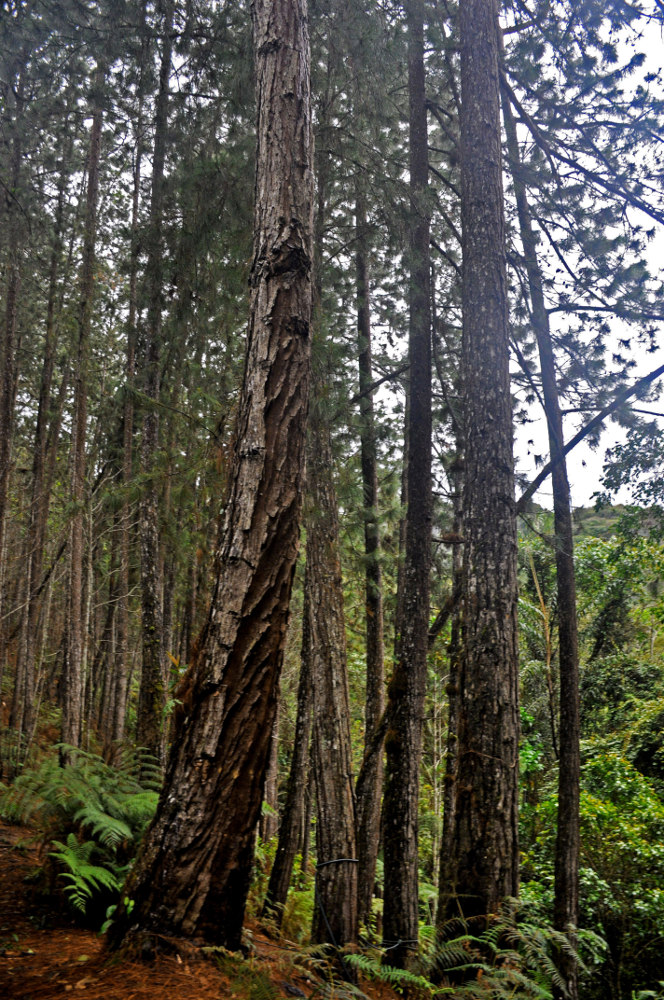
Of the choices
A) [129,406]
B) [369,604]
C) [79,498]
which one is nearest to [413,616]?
[369,604]

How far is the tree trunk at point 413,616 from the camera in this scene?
18.9 ft

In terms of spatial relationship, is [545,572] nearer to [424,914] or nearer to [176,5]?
[424,914]

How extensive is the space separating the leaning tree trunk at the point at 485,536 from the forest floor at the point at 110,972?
125 centimetres

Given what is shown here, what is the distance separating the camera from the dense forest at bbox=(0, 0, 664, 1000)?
11.3 ft

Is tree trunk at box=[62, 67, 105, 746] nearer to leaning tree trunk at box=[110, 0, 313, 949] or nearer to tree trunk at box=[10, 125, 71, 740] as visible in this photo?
Answer: tree trunk at box=[10, 125, 71, 740]

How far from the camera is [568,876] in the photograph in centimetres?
769

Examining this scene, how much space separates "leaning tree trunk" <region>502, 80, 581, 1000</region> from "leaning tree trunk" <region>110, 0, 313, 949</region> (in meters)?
4.40

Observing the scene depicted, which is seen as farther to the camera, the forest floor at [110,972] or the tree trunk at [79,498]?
the tree trunk at [79,498]

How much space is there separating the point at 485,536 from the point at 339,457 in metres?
5.55

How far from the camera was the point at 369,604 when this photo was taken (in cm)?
998

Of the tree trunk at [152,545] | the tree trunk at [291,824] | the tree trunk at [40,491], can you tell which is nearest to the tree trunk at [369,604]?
the tree trunk at [291,824]

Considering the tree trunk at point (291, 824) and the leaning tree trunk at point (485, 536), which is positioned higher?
the leaning tree trunk at point (485, 536)

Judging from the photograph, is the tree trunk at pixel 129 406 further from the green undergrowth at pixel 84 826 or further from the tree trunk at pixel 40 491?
the green undergrowth at pixel 84 826

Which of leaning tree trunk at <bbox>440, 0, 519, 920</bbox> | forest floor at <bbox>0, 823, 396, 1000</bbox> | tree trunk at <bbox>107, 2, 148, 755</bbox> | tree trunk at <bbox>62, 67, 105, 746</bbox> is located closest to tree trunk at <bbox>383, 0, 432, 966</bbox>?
leaning tree trunk at <bbox>440, 0, 519, 920</bbox>
